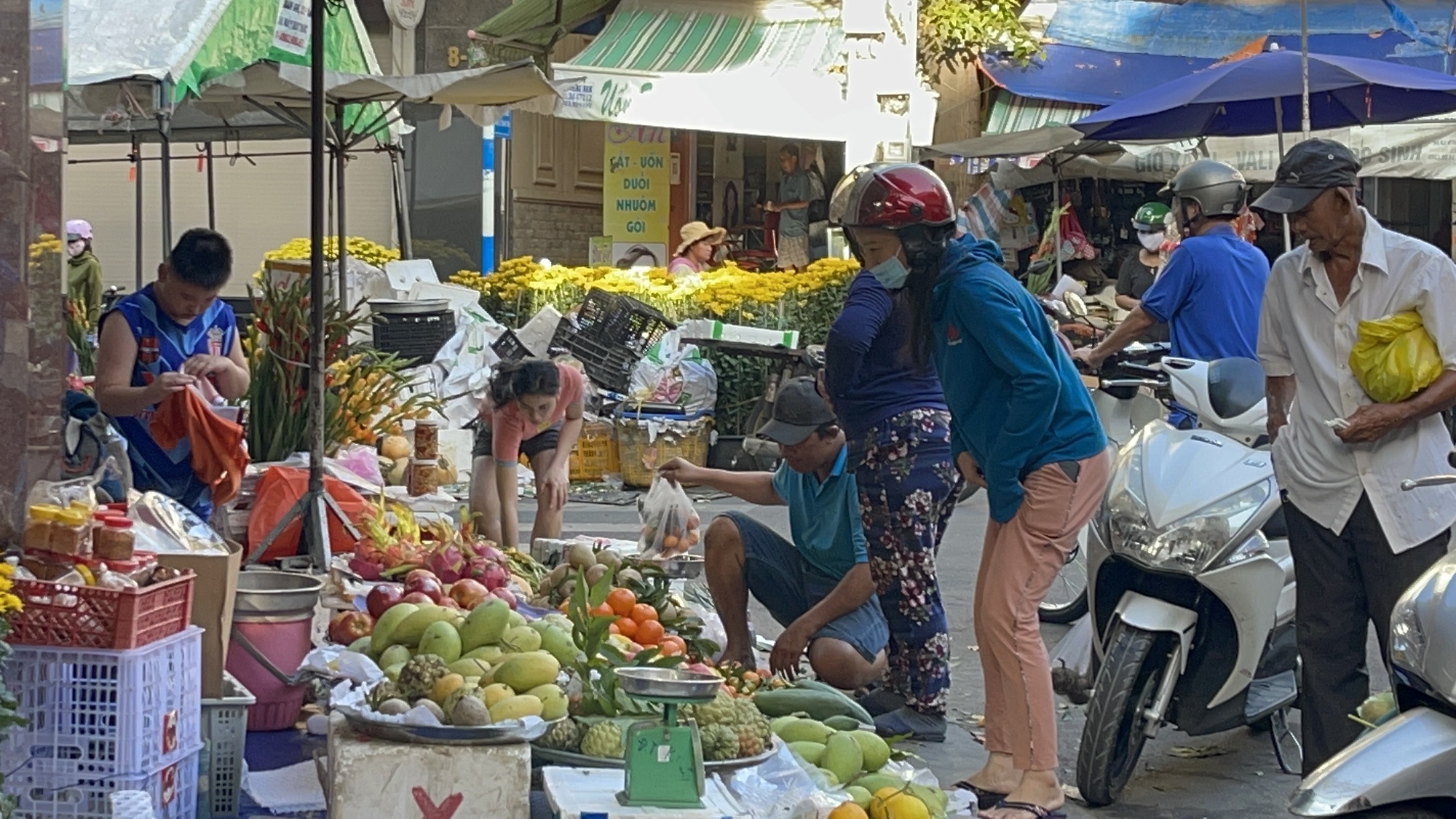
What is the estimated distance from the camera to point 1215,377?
5.84 meters

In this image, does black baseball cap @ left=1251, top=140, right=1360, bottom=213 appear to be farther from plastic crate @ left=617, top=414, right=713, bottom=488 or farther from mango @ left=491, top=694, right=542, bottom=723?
plastic crate @ left=617, top=414, right=713, bottom=488

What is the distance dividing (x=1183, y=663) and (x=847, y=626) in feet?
4.38

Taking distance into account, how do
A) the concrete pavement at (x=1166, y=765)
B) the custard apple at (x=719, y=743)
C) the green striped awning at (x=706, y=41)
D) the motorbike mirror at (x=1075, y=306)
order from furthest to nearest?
the green striped awning at (x=706, y=41)
the motorbike mirror at (x=1075, y=306)
the concrete pavement at (x=1166, y=765)
the custard apple at (x=719, y=743)

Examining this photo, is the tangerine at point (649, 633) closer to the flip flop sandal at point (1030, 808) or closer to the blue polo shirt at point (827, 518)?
the blue polo shirt at point (827, 518)

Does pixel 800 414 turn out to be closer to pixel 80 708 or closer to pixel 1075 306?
pixel 80 708

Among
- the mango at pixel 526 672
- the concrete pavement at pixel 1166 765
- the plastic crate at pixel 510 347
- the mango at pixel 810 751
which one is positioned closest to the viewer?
the mango at pixel 526 672

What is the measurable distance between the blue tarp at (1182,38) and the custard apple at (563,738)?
1640 cm

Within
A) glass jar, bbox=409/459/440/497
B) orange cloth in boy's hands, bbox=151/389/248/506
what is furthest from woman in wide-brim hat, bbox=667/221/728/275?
orange cloth in boy's hands, bbox=151/389/248/506

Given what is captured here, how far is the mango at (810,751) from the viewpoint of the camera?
4.82m

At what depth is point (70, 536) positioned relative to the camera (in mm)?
4164

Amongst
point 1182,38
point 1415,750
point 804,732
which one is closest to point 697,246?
point 1182,38

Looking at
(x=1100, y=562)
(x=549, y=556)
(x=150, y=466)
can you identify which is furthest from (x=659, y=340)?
(x=1100, y=562)

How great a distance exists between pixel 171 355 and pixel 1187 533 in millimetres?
3685

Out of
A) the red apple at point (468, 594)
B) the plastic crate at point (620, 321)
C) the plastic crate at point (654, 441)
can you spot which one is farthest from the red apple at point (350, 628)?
the plastic crate at point (620, 321)
